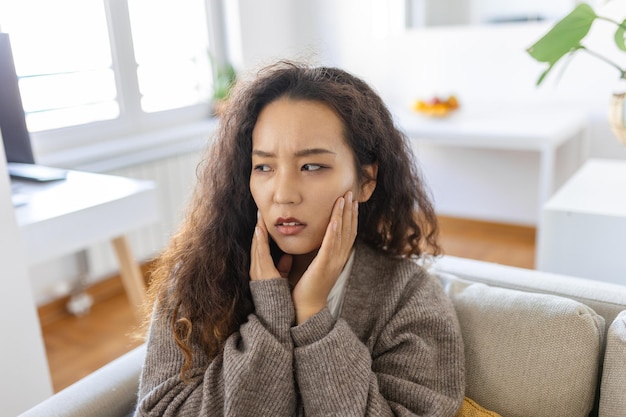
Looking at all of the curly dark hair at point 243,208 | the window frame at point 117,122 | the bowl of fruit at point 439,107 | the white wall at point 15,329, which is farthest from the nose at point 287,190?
the bowl of fruit at point 439,107

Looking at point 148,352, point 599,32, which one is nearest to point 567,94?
point 599,32

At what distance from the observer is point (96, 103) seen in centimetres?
271

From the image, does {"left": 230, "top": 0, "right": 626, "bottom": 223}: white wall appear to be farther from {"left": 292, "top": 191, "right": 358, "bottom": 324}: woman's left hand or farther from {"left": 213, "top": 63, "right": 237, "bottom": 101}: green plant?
{"left": 292, "top": 191, "right": 358, "bottom": 324}: woman's left hand

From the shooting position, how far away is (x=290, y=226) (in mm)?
962

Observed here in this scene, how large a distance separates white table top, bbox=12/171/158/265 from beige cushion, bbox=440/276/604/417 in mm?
1072

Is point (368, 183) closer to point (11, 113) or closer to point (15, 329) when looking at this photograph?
point (15, 329)

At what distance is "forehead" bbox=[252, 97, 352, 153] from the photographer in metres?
0.94

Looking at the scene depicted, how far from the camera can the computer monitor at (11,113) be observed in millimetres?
1628

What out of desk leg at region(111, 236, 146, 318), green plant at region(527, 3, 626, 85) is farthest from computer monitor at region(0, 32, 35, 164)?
green plant at region(527, 3, 626, 85)

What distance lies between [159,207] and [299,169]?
6.59ft

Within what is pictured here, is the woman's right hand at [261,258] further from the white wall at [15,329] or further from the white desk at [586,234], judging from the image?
the white desk at [586,234]

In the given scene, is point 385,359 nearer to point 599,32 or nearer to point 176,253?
point 176,253

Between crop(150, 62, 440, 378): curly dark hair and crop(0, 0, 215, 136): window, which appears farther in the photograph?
crop(0, 0, 215, 136): window

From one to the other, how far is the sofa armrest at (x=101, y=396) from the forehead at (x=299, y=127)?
517 mm
